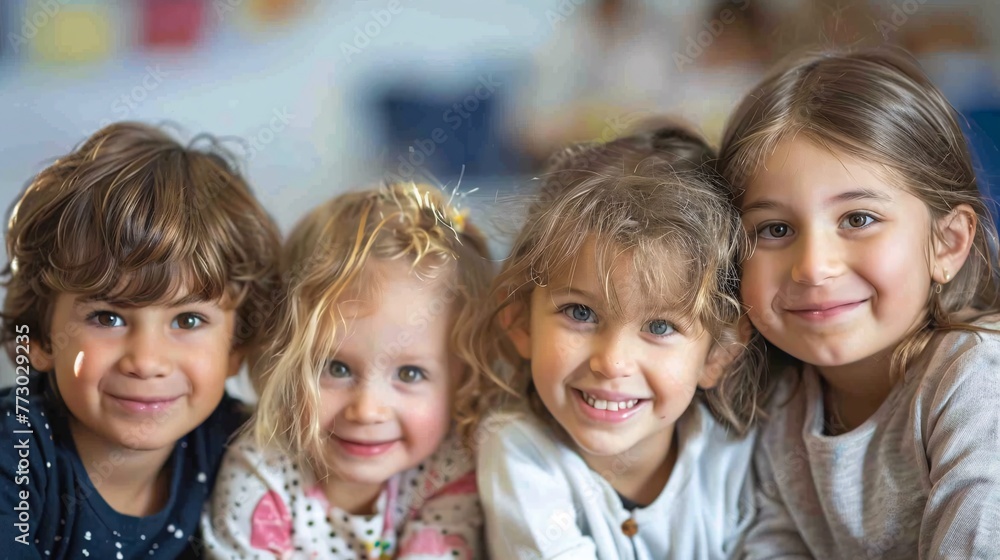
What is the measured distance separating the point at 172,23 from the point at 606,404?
7.43 feet

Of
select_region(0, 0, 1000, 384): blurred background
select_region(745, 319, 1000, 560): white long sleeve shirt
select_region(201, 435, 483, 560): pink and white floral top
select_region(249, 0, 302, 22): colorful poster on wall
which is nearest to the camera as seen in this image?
select_region(745, 319, 1000, 560): white long sleeve shirt

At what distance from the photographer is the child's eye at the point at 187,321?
104cm

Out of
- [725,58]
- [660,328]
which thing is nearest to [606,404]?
[660,328]

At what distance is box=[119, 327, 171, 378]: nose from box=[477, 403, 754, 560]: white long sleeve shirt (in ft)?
1.32

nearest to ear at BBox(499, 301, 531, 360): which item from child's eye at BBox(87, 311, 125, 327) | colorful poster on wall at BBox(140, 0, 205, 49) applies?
child's eye at BBox(87, 311, 125, 327)

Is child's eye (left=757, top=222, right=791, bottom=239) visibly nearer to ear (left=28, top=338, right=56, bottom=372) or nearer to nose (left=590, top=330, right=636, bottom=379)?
nose (left=590, top=330, right=636, bottom=379)

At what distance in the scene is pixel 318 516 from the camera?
1.12 m

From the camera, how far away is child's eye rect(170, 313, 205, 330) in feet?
3.41

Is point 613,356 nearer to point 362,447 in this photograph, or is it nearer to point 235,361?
point 362,447

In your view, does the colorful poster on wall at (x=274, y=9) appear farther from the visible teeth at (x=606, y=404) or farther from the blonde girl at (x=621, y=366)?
the visible teeth at (x=606, y=404)

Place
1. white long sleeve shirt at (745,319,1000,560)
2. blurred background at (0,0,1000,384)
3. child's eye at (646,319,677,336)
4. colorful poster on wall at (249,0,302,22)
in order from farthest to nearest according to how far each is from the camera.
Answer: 1. colorful poster on wall at (249,0,302,22)
2. blurred background at (0,0,1000,384)
3. child's eye at (646,319,677,336)
4. white long sleeve shirt at (745,319,1000,560)

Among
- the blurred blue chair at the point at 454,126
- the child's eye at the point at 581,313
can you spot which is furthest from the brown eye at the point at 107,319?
the blurred blue chair at the point at 454,126

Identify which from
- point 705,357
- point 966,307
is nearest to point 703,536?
point 705,357

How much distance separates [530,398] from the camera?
3.75 feet
